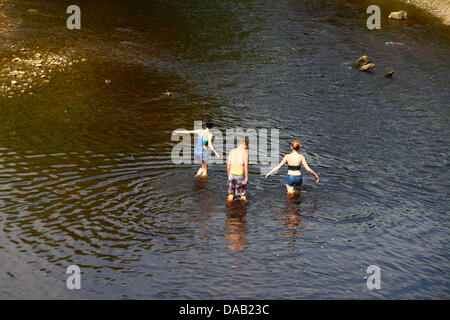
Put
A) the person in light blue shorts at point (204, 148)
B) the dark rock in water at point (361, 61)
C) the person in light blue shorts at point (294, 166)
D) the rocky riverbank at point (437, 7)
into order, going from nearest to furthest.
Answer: the person in light blue shorts at point (294, 166), the person in light blue shorts at point (204, 148), the dark rock in water at point (361, 61), the rocky riverbank at point (437, 7)

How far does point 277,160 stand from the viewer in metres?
20.0

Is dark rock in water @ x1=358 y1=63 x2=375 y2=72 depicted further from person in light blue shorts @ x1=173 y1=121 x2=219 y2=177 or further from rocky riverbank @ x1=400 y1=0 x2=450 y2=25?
person in light blue shorts @ x1=173 y1=121 x2=219 y2=177

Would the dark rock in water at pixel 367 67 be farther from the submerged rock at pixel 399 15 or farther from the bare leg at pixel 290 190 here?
the bare leg at pixel 290 190

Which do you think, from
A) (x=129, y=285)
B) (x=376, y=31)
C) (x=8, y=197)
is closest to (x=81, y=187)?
(x=8, y=197)

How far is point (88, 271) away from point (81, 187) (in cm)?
512

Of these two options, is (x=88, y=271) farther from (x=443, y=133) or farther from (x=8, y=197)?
(x=443, y=133)

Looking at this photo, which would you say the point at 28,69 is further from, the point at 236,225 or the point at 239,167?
the point at 236,225

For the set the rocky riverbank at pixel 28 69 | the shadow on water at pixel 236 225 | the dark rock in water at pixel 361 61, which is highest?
the dark rock in water at pixel 361 61

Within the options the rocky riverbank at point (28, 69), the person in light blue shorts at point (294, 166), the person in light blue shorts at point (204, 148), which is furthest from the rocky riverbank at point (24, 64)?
the person in light blue shorts at point (294, 166)

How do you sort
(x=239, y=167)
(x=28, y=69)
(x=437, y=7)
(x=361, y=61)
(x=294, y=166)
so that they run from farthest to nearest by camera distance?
1. (x=437, y=7)
2. (x=361, y=61)
3. (x=28, y=69)
4. (x=294, y=166)
5. (x=239, y=167)

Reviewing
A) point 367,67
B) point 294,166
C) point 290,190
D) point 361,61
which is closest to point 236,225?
point 290,190

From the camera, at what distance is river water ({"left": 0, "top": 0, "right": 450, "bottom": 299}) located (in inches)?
481

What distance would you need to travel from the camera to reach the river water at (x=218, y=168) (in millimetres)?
12227

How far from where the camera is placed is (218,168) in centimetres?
1911
